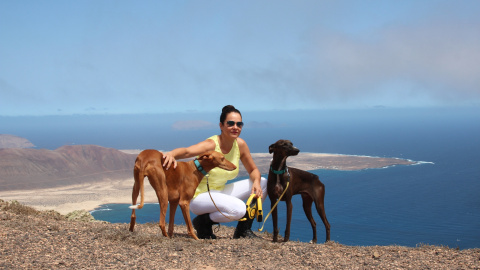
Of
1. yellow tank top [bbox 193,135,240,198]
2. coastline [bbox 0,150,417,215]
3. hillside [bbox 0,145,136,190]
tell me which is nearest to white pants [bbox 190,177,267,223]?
yellow tank top [bbox 193,135,240,198]

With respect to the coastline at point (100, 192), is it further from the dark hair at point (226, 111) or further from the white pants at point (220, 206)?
Answer: the dark hair at point (226, 111)

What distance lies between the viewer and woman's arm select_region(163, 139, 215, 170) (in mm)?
7129

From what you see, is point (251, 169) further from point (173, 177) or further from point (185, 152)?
point (173, 177)

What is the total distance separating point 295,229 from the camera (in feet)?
220

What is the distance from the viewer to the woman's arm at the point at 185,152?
7129 mm

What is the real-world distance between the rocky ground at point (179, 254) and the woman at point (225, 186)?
0.56 m

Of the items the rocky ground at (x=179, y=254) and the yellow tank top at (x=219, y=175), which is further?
Result: the yellow tank top at (x=219, y=175)

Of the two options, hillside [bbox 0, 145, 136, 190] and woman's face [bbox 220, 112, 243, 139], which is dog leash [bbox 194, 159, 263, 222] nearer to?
woman's face [bbox 220, 112, 243, 139]

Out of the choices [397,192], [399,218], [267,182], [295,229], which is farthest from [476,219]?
[267,182]

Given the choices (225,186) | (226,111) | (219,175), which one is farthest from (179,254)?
(226,111)

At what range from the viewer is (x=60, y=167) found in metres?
171

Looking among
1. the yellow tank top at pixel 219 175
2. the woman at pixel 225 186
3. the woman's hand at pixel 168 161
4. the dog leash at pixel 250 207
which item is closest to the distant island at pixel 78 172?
the woman at pixel 225 186

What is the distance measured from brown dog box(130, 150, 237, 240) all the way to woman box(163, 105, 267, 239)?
0.20m

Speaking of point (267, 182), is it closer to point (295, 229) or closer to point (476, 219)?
point (295, 229)
